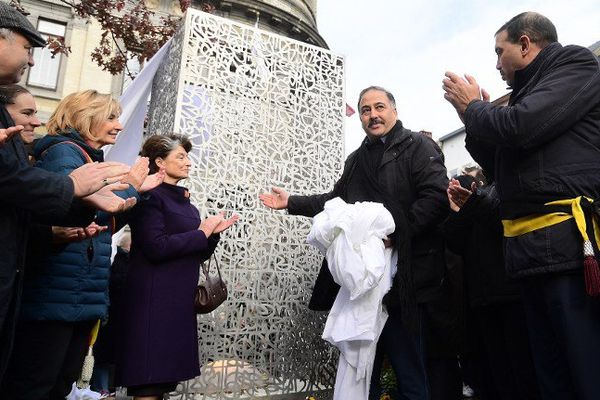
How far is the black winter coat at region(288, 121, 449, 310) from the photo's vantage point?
8.67 feet

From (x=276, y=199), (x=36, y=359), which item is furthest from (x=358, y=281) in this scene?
(x=36, y=359)

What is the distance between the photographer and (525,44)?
221 cm

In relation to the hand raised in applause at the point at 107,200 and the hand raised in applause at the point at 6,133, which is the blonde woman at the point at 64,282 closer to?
the hand raised in applause at the point at 107,200

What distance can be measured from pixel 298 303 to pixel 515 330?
5.63ft

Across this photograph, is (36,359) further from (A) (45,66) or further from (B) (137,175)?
(A) (45,66)

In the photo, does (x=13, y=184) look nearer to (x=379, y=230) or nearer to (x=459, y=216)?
(x=379, y=230)

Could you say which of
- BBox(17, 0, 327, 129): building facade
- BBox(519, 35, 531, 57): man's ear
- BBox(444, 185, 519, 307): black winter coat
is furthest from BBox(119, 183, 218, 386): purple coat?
BBox(17, 0, 327, 129): building facade

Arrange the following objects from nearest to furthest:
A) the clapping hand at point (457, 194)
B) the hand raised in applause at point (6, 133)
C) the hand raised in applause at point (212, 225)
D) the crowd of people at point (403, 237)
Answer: the hand raised in applause at point (6, 133) < the crowd of people at point (403, 237) < the clapping hand at point (457, 194) < the hand raised in applause at point (212, 225)

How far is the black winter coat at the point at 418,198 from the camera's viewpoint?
2.64m

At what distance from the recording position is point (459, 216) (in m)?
2.71

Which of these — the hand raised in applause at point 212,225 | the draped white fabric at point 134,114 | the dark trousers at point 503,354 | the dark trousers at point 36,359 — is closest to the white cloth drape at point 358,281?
the hand raised in applause at point 212,225

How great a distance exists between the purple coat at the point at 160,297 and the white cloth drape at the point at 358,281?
814mm

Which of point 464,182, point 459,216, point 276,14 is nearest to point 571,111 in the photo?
point 459,216

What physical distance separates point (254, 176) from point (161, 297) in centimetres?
158
